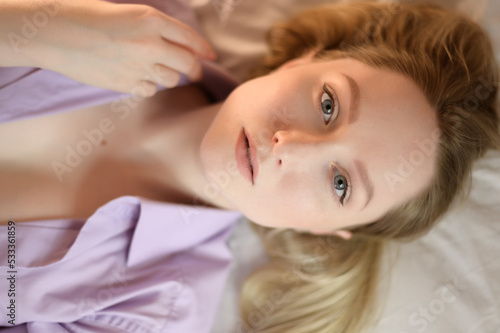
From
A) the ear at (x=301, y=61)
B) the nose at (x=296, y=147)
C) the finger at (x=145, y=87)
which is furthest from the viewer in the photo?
the ear at (x=301, y=61)

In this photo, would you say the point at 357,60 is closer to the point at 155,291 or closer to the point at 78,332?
the point at 155,291

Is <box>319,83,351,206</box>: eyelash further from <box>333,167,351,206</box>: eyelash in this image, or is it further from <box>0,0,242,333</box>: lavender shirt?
<box>0,0,242,333</box>: lavender shirt

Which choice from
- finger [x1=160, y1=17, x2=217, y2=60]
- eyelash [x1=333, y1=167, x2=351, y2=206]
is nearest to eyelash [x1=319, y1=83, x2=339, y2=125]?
eyelash [x1=333, y1=167, x2=351, y2=206]

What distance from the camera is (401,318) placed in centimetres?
149

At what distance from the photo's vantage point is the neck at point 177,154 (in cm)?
143

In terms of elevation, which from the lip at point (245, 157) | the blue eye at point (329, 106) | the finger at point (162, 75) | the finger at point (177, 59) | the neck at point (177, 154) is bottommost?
the neck at point (177, 154)

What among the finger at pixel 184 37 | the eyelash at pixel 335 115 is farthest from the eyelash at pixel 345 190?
the finger at pixel 184 37

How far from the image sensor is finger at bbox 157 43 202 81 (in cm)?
120

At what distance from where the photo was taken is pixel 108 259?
54.9 inches

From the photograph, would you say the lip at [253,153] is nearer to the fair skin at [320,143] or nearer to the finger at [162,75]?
the fair skin at [320,143]

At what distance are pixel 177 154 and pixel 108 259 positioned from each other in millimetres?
388

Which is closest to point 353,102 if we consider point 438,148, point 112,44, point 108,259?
point 438,148

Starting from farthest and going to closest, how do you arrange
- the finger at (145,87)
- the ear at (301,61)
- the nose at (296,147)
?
1. the ear at (301,61)
2. the finger at (145,87)
3. the nose at (296,147)

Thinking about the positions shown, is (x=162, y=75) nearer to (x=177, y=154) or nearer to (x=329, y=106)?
(x=177, y=154)
